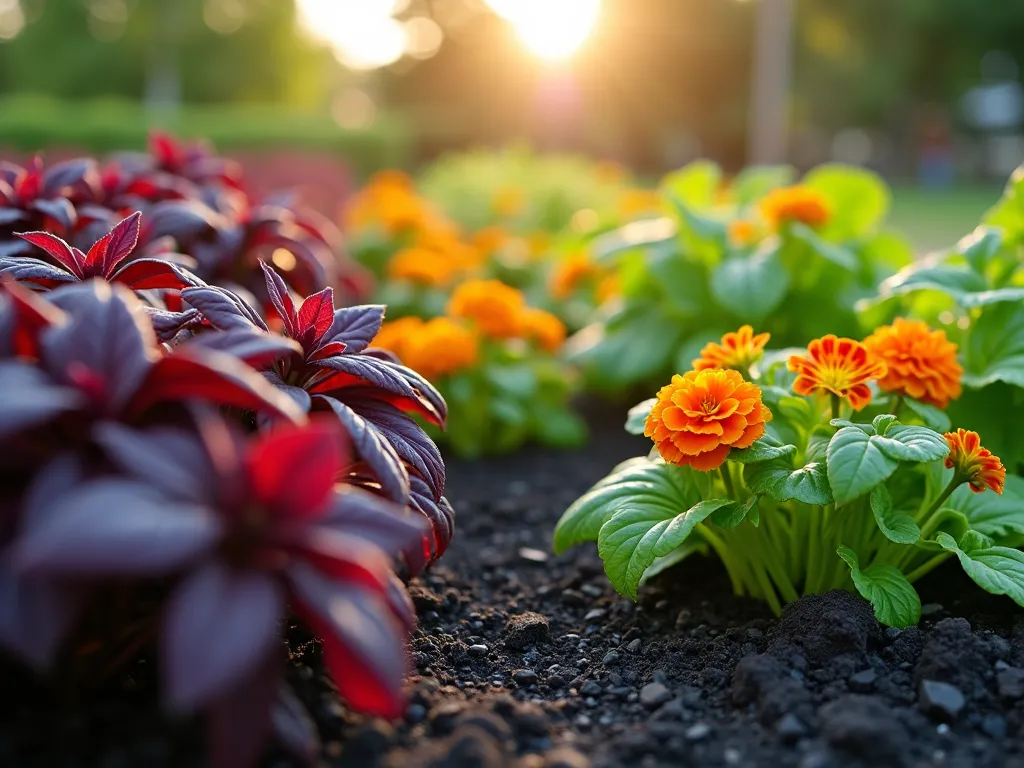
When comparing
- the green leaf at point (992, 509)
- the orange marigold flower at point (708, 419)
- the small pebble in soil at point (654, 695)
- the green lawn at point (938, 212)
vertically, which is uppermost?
the orange marigold flower at point (708, 419)

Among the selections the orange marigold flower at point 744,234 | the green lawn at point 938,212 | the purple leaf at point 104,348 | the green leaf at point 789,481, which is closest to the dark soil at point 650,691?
the green leaf at point 789,481

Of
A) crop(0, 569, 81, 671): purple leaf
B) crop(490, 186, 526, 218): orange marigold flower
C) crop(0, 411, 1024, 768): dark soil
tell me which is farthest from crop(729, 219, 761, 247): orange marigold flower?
crop(490, 186, 526, 218): orange marigold flower

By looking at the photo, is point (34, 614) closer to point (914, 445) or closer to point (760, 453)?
point (760, 453)

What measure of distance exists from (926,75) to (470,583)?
109 ft

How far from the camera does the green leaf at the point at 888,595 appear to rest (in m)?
1.80

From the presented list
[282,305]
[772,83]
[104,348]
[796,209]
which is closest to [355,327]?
[282,305]

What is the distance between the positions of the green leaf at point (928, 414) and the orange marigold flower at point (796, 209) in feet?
4.71

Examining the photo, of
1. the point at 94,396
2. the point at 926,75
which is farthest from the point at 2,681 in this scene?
the point at 926,75

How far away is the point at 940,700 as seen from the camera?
5.17ft

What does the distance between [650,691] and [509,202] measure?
5.48 metres

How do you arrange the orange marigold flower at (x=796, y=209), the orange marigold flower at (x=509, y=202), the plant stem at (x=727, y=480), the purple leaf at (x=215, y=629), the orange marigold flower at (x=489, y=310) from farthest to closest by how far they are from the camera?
the orange marigold flower at (x=509, y=202)
the orange marigold flower at (x=489, y=310)
the orange marigold flower at (x=796, y=209)
the plant stem at (x=727, y=480)
the purple leaf at (x=215, y=629)

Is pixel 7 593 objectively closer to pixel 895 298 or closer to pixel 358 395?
pixel 358 395

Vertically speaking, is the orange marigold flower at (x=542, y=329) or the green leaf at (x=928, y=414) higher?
the green leaf at (x=928, y=414)

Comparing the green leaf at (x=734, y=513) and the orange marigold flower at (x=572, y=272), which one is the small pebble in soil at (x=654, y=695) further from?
the orange marigold flower at (x=572, y=272)
